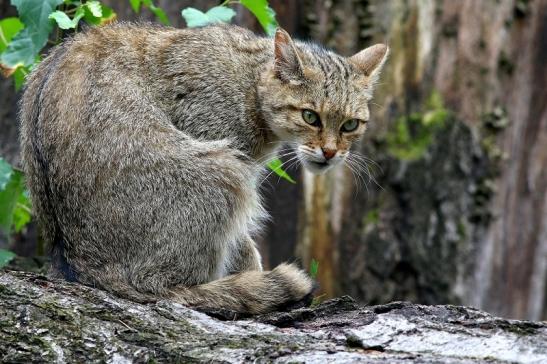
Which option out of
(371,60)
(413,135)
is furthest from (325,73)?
(413,135)

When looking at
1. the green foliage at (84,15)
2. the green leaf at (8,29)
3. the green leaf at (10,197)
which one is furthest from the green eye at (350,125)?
the green leaf at (8,29)

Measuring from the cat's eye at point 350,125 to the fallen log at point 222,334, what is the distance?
1.45m

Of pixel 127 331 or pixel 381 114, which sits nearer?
pixel 127 331

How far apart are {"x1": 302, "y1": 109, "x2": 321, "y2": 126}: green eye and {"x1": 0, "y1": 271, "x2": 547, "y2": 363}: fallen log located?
1433 mm

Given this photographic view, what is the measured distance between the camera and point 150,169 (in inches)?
190

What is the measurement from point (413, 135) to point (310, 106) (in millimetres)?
3085

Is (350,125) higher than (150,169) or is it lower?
higher

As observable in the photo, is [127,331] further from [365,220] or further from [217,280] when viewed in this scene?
[365,220]

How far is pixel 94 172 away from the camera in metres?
4.77

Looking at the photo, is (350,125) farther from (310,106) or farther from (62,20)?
(62,20)

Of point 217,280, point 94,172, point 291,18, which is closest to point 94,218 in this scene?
point 94,172

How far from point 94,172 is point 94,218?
0.24 metres

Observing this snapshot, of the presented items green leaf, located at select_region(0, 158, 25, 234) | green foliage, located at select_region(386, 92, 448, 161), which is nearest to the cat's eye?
green leaf, located at select_region(0, 158, 25, 234)

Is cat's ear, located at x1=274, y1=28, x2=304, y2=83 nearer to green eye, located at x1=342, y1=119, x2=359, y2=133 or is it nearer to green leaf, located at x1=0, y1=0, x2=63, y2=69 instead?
green eye, located at x1=342, y1=119, x2=359, y2=133
